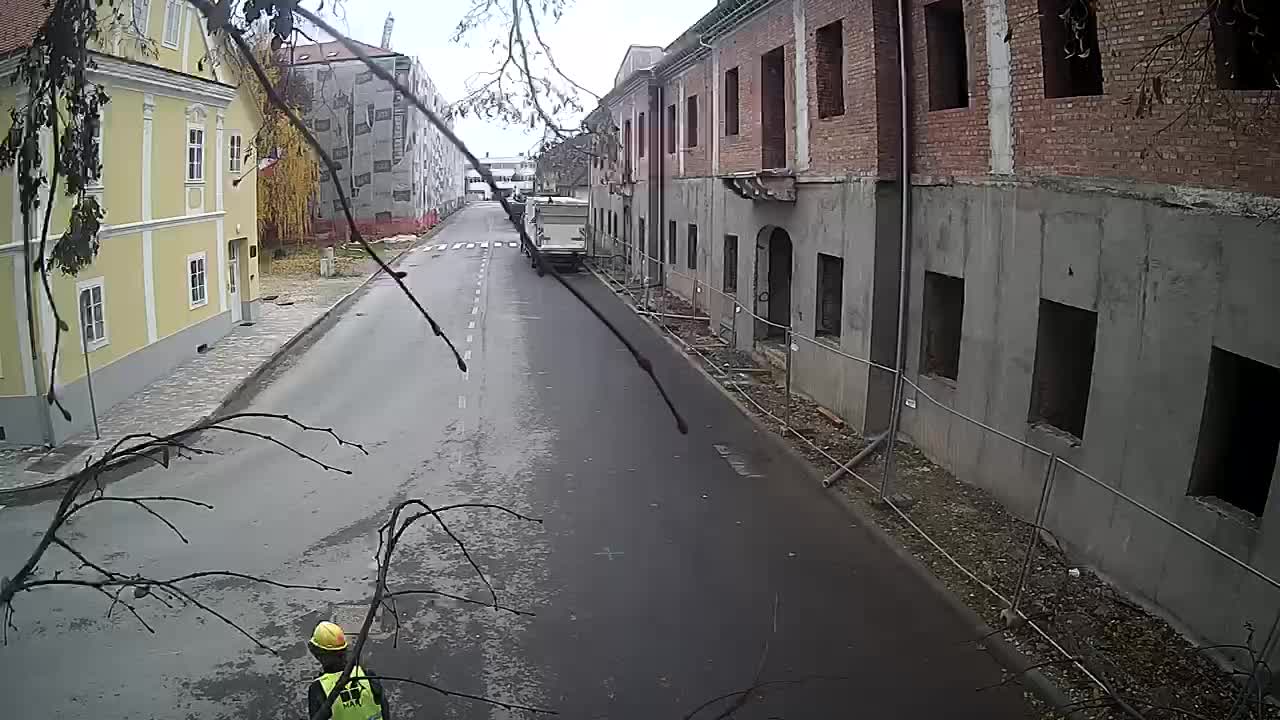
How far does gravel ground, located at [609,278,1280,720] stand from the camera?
7.25 m

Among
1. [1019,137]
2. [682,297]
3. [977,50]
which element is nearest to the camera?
[1019,137]

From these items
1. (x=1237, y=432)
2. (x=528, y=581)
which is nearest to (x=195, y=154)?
(x=528, y=581)

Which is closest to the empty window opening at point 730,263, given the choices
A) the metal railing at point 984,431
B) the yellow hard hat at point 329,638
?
the metal railing at point 984,431

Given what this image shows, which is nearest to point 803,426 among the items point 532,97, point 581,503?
point 581,503

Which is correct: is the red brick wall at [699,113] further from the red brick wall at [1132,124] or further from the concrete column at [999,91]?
the red brick wall at [1132,124]

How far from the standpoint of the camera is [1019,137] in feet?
37.1

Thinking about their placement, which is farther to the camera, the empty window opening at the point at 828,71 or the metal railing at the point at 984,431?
the empty window opening at the point at 828,71

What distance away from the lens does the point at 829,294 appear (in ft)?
57.0

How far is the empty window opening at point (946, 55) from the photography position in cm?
1355

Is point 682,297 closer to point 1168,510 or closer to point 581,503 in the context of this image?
point 581,503

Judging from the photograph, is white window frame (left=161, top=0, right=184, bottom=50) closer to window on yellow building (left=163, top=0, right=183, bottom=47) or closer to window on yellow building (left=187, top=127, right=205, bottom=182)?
window on yellow building (left=163, top=0, right=183, bottom=47)

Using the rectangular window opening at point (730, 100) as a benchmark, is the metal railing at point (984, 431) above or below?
below

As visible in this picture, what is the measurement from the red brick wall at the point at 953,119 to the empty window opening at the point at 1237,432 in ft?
14.8

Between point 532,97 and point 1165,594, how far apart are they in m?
7.24
